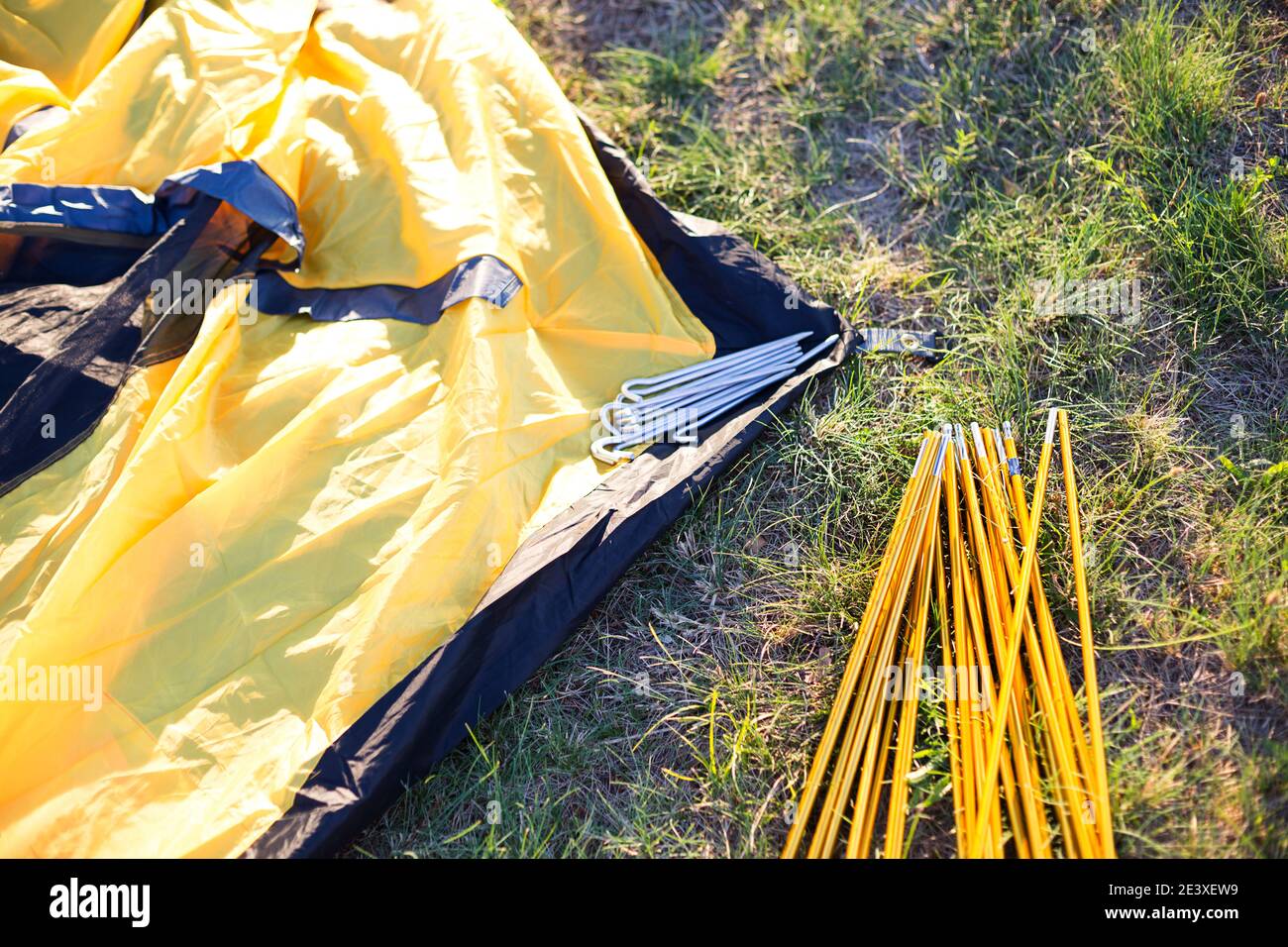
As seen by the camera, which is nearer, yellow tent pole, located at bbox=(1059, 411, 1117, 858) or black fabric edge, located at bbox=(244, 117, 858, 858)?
yellow tent pole, located at bbox=(1059, 411, 1117, 858)

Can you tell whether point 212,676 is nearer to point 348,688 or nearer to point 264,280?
point 348,688

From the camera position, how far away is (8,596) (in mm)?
1951

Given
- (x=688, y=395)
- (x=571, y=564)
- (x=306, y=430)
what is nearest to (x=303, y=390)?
(x=306, y=430)

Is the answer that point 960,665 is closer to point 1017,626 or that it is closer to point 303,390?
point 1017,626

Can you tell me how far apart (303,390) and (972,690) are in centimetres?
180

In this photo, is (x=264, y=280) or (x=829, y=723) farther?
(x=264, y=280)

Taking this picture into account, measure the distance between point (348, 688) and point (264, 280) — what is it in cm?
115

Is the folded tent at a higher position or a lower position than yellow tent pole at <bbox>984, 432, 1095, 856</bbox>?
higher

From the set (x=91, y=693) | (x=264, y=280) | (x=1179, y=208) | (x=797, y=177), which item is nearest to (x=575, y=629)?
(x=91, y=693)

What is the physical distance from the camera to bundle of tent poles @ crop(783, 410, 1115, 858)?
182cm

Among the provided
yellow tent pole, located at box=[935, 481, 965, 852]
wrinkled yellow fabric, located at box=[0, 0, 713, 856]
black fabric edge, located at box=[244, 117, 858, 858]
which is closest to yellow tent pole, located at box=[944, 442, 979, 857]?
yellow tent pole, located at box=[935, 481, 965, 852]

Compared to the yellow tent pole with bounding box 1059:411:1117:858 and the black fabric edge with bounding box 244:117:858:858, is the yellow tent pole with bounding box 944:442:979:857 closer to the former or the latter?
the yellow tent pole with bounding box 1059:411:1117:858

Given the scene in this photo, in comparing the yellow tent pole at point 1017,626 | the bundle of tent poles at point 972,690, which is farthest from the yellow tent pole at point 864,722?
the yellow tent pole at point 1017,626

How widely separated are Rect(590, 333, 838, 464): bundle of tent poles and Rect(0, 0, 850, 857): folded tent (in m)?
0.05
